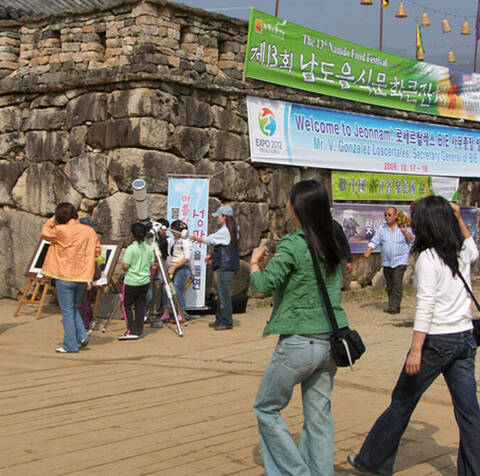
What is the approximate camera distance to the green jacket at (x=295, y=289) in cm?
352

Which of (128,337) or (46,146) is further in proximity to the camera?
(46,146)

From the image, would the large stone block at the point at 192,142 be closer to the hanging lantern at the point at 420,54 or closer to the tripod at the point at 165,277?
the tripod at the point at 165,277

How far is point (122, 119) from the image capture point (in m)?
10.8

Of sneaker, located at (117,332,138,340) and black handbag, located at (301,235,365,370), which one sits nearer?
black handbag, located at (301,235,365,370)

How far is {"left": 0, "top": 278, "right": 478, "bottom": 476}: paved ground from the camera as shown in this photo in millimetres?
4207

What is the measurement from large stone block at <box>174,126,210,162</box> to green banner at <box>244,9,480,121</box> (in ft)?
4.16

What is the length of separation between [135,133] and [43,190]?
83.9 inches

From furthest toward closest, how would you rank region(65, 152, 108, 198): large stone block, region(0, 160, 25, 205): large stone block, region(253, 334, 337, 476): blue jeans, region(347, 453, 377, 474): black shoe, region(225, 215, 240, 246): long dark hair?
1. region(0, 160, 25, 205): large stone block
2. region(65, 152, 108, 198): large stone block
3. region(225, 215, 240, 246): long dark hair
4. region(347, 453, 377, 474): black shoe
5. region(253, 334, 337, 476): blue jeans

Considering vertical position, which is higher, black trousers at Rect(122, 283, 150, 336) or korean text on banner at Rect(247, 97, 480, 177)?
korean text on banner at Rect(247, 97, 480, 177)

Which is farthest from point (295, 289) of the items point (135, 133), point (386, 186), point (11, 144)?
point (386, 186)

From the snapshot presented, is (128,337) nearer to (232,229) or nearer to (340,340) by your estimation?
(232,229)

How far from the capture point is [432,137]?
14938mm

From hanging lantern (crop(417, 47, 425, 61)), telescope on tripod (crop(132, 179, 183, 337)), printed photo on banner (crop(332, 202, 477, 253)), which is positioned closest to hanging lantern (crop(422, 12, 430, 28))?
hanging lantern (crop(417, 47, 425, 61))

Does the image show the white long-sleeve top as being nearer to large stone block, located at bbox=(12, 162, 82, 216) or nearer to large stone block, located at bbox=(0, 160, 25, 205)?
large stone block, located at bbox=(12, 162, 82, 216)
